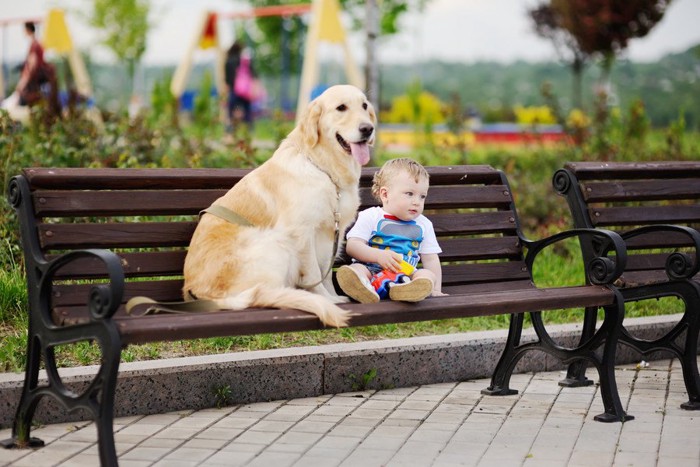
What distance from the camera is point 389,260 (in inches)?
189

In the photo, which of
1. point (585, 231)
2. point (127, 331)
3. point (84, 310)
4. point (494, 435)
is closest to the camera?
point (127, 331)

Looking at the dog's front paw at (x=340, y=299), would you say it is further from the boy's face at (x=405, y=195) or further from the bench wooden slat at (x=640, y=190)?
the bench wooden slat at (x=640, y=190)

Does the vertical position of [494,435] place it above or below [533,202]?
below

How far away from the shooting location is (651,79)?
37.6 metres

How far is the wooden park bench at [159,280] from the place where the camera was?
151 inches

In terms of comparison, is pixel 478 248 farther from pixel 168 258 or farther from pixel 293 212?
pixel 168 258

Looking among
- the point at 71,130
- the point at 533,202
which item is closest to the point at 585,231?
the point at 533,202

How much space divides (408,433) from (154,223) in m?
1.52

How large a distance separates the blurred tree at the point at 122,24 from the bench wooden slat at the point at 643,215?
2730 cm

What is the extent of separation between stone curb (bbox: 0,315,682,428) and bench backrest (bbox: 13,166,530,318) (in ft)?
1.35

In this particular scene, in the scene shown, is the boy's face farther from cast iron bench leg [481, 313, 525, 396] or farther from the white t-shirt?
cast iron bench leg [481, 313, 525, 396]

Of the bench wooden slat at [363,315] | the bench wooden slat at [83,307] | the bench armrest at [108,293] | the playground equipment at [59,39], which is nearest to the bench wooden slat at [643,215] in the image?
the bench wooden slat at [83,307]

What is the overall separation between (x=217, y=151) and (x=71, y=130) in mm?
1823

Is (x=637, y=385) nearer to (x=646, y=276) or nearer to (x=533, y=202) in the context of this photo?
(x=646, y=276)
